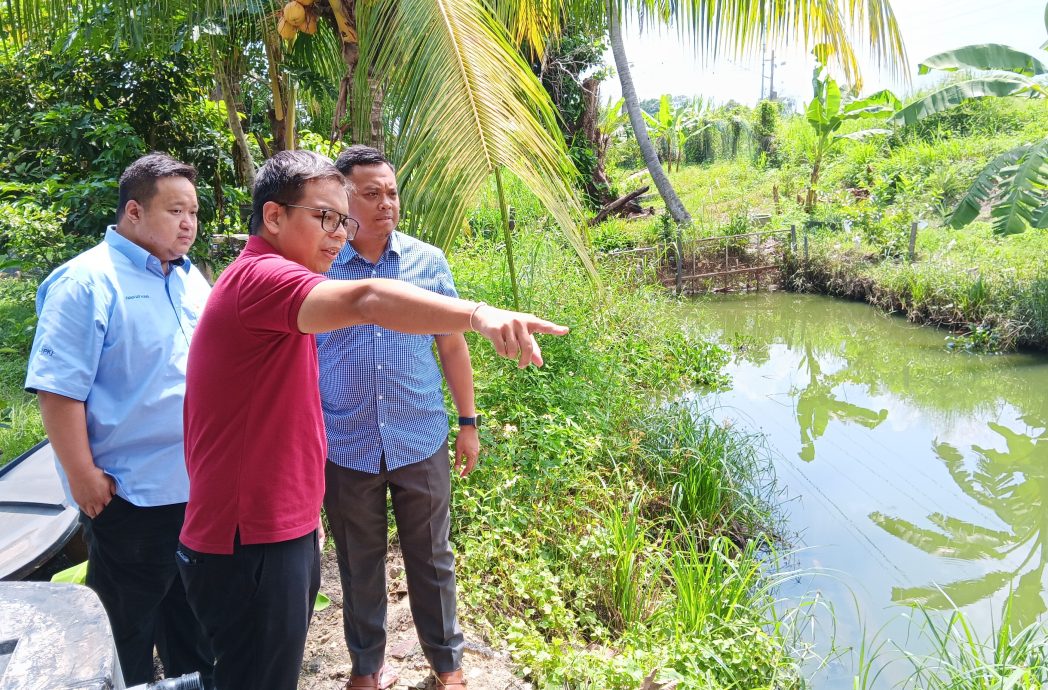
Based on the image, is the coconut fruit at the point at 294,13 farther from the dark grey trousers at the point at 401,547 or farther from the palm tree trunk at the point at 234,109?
the dark grey trousers at the point at 401,547

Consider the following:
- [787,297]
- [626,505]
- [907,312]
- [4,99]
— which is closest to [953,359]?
[907,312]

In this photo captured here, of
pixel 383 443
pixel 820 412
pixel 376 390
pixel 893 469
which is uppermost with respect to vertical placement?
pixel 376 390

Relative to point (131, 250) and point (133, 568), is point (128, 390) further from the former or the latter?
point (133, 568)

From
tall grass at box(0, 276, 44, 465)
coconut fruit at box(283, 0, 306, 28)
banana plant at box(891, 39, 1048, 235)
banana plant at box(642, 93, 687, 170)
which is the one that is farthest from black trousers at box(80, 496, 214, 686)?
Answer: banana plant at box(642, 93, 687, 170)

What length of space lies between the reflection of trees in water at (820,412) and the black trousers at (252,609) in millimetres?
5875

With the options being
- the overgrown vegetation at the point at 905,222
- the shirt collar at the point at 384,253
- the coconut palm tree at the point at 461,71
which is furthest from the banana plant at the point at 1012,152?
the shirt collar at the point at 384,253

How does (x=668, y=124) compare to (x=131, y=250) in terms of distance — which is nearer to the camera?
(x=131, y=250)

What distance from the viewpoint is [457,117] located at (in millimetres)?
2850

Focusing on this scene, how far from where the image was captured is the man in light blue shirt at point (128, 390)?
205 centimetres

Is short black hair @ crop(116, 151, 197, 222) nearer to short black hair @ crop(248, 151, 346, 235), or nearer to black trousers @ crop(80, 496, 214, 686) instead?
short black hair @ crop(248, 151, 346, 235)

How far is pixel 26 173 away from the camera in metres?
6.02

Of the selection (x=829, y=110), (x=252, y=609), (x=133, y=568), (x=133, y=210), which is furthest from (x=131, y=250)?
→ (x=829, y=110)

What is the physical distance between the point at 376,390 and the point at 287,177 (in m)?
0.88

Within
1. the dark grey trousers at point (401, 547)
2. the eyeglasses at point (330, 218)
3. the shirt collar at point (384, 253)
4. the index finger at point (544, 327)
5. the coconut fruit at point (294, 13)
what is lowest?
the dark grey trousers at point (401, 547)
